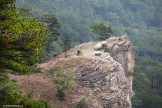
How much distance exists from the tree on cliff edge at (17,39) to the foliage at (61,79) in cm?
1915

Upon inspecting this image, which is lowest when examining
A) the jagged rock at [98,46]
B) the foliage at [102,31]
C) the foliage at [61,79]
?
the foliage at [61,79]

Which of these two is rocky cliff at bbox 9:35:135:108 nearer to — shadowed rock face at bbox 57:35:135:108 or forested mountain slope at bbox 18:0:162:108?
shadowed rock face at bbox 57:35:135:108

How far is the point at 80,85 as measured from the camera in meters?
40.1

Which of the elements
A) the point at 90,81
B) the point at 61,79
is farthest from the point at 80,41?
the point at 61,79

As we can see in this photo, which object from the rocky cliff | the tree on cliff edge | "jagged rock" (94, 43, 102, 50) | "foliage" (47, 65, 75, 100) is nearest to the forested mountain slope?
"jagged rock" (94, 43, 102, 50)

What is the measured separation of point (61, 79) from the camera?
124 ft

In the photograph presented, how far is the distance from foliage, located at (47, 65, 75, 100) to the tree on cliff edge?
754 inches

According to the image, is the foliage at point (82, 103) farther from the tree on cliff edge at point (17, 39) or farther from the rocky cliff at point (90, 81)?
the tree on cliff edge at point (17, 39)

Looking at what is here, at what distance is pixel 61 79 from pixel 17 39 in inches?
850

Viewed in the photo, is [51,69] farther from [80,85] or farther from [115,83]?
[115,83]

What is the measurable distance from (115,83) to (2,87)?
2027 cm

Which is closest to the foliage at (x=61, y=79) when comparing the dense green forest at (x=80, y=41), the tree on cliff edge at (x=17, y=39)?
the dense green forest at (x=80, y=41)


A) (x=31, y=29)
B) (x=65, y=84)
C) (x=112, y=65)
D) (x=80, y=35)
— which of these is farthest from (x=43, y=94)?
(x=80, y=35)

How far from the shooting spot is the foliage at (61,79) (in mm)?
36938
